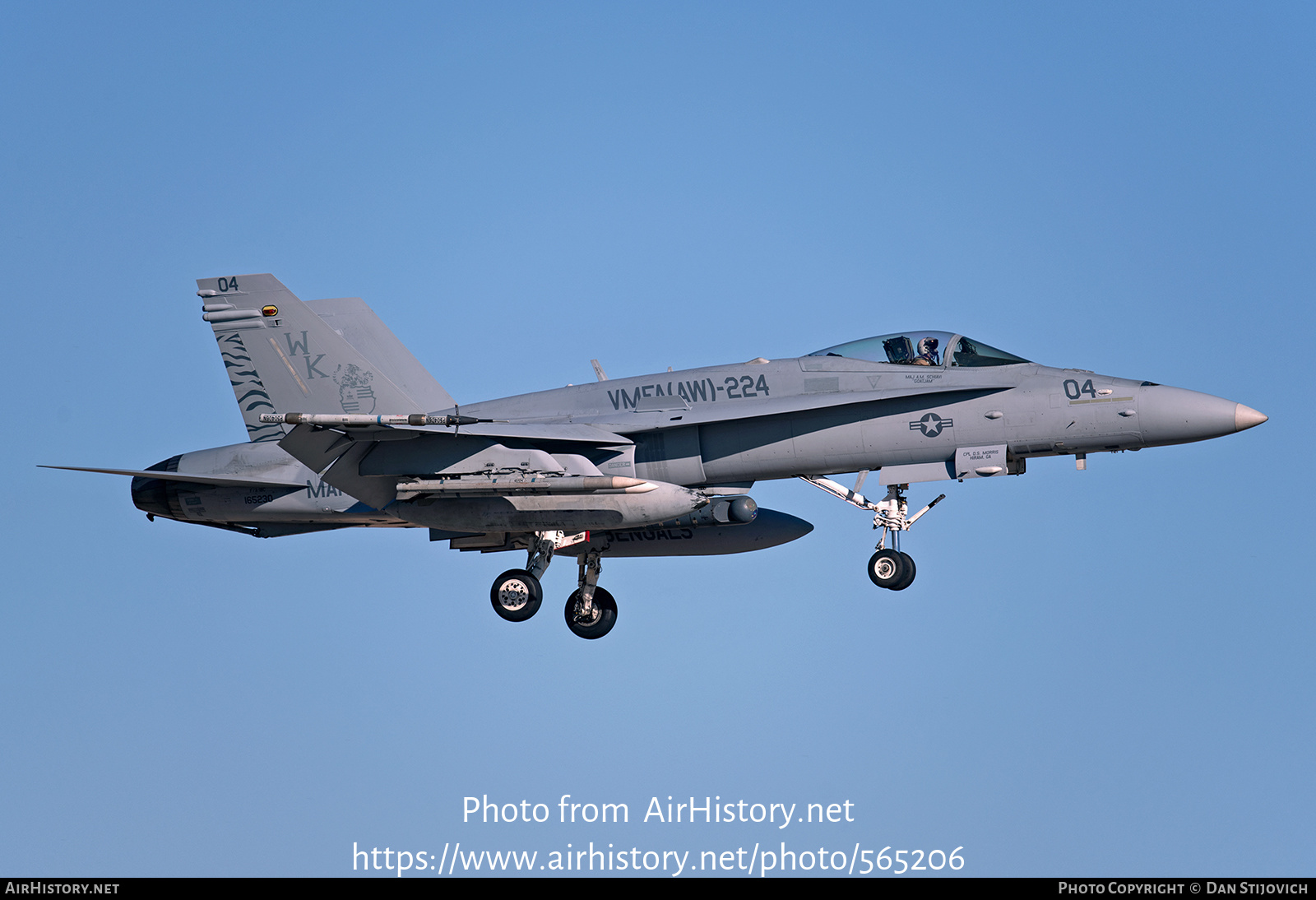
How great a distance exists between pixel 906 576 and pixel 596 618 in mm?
5148

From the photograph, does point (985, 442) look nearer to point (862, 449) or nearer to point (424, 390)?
point (862, 449)

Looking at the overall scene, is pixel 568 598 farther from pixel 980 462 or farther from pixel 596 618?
pixel 980 462

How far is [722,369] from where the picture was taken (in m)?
20.5

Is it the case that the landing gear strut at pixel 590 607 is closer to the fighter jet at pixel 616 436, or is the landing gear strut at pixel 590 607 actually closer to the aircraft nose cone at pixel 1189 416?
the fighter jet at pixel 616 436

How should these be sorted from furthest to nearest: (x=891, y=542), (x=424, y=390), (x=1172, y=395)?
(x=424, y=390) < (x=891, y=542) < (x=1172, y=395)

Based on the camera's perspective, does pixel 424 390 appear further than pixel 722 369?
Yes

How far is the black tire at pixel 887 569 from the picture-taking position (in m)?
19.8

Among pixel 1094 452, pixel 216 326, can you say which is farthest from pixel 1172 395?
pixel 216 326

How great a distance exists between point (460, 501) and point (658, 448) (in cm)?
263

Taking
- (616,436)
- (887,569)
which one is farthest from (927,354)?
(616,436)

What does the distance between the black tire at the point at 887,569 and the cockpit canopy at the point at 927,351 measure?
2.40 meters

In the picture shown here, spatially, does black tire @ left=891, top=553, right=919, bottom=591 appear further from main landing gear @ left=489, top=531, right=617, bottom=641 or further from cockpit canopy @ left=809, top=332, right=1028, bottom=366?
main landing gear @ left=489, top=531, right=617, bottom=641

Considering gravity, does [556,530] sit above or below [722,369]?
below

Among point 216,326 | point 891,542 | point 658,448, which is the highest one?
point 216,326
